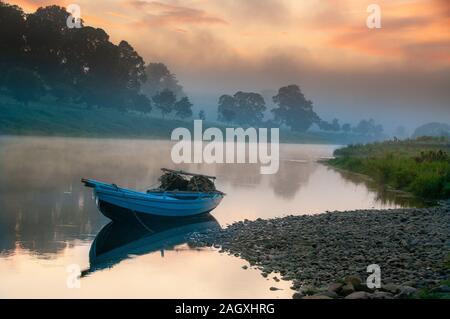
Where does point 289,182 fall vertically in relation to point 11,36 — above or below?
below

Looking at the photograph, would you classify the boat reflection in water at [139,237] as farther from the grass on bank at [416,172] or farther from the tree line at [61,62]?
the tree line at [61,62]

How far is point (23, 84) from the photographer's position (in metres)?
107

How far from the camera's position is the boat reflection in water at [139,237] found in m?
20.7

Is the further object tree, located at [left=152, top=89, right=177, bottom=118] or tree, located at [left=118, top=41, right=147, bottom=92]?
tree, located at [left=152, top=89, right=177, bottom=118]

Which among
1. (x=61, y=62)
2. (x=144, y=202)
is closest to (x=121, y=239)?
(x=144, y=202)

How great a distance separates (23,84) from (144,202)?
8964 centimetres

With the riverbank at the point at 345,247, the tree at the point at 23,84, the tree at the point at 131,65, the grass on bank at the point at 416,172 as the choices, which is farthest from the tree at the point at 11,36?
the riverbank at the point at 345,247

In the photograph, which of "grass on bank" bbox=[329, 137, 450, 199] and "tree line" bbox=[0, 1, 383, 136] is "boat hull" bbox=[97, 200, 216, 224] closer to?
"grass on bank" bbox=[329, 137, 450, 199]

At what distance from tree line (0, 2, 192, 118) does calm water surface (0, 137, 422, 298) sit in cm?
6657

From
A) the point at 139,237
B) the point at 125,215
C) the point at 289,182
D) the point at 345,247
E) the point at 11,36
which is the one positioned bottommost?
the point at 139,237

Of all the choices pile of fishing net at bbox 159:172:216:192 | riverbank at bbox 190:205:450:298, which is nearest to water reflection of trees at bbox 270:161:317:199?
pile of fishing net at bbox 159:172:216:192

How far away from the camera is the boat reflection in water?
20.7 m

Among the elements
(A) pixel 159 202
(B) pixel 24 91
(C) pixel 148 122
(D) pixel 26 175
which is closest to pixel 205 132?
(C) pixel 148 122

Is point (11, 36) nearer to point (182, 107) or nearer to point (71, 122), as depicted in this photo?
point (71, 122)
